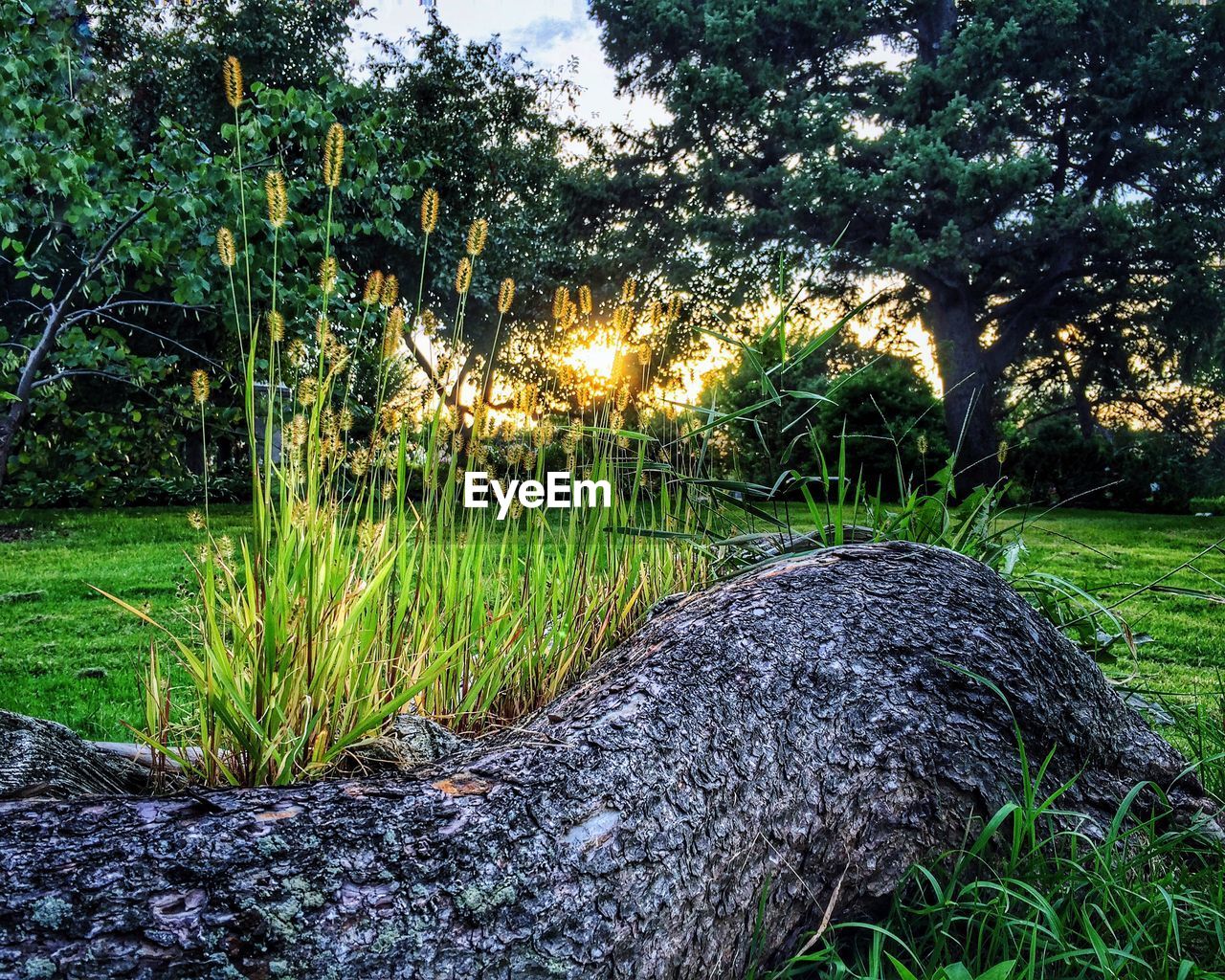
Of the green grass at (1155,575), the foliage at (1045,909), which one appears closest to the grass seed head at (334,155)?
the foliage at (1045,909)

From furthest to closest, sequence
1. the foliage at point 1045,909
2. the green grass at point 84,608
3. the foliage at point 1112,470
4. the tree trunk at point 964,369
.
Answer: the tree trunk at point 964,369 < the foliage at point 1112,470 < the green grass at point 84,608 < the foliage at point 1045,909

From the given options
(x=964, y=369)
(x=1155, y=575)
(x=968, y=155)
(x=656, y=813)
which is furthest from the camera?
(x=964, y=369)

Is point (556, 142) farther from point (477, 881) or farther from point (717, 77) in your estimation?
point (477, 881)

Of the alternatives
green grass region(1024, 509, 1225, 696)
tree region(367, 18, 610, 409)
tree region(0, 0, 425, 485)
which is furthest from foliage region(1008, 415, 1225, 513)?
tree region(0, 0, 425, 485)

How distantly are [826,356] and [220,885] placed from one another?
15553 millimetres

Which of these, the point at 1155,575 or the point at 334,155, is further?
Answer: the point at 1155,575

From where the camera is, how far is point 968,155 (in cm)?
1349

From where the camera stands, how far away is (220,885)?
913 millimetres

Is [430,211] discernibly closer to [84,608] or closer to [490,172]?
[84,608]

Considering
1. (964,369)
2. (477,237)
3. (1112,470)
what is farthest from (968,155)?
(477,237)

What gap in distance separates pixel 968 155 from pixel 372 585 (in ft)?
47.6

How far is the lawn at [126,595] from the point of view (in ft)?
11.8

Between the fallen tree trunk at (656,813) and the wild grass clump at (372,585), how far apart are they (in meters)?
0.27

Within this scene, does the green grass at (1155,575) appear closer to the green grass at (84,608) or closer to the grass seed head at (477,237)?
the grass seed head at (477,237)
